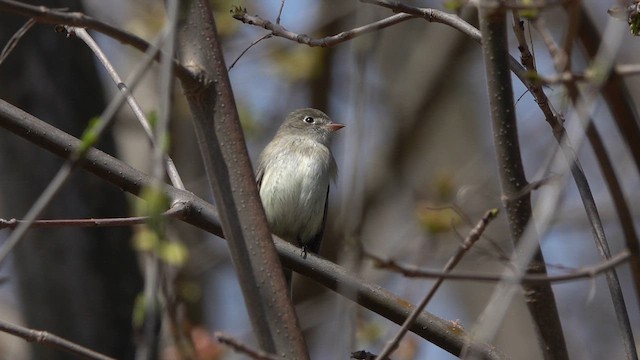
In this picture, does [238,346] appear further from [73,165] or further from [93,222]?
[93,222]

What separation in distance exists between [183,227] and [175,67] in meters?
6.72

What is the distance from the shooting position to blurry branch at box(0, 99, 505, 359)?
299 centimetres

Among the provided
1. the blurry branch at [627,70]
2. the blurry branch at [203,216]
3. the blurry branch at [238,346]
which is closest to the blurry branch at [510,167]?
the blurry branch at [203,216]

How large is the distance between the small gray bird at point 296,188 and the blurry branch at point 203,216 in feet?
8.24

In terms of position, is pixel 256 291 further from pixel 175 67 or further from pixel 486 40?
pixel 486 40

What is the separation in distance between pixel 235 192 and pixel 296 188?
3429 mm

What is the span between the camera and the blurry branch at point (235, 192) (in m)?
2.48

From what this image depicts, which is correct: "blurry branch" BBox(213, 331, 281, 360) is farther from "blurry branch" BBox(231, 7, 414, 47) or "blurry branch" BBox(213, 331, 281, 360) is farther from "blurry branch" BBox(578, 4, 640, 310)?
"blurry branch" BBox(231, 7, 414, 47)

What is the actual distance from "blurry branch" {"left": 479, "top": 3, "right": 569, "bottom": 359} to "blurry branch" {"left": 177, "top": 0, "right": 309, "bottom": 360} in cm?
60

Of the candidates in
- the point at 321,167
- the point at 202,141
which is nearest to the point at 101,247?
the point at 321,167

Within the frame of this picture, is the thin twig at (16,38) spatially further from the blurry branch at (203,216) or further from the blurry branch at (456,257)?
the blurry branch at (456,257)

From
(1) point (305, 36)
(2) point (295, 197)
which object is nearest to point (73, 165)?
(1) point (305, 36)

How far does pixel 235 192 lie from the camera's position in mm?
2514

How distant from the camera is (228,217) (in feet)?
8.21
